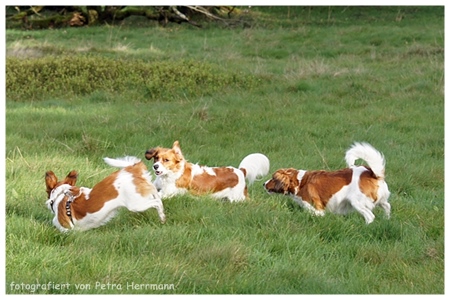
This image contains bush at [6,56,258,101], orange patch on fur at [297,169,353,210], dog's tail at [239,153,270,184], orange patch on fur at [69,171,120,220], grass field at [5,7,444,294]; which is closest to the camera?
grass field at [5,7,444,294]

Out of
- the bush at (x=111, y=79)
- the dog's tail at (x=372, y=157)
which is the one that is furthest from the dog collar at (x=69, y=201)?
A: the bush at (x=111, y=79)

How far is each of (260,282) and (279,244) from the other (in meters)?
0.79

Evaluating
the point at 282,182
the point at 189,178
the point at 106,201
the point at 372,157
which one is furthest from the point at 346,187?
the point at 106,201

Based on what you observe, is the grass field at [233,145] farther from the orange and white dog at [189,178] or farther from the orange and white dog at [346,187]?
the orange and white dog at [189,178]

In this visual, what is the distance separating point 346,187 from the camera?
6.82m

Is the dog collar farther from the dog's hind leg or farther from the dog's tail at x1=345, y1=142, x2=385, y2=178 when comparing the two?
the dog's hind leg

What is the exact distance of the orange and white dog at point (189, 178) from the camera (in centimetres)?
704

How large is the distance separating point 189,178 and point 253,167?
0.94 meters

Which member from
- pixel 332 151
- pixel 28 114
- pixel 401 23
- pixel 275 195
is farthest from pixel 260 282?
pixel 401 23

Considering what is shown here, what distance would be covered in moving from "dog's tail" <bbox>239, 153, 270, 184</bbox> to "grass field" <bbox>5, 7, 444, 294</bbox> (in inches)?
7.5

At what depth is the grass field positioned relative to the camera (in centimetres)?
531

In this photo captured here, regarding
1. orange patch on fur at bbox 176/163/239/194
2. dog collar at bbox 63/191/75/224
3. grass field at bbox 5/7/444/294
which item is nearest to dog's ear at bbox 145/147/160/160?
orange patch on fur at bbox 176/163/239/194

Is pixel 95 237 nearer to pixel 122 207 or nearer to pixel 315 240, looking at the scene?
pixel 122 207

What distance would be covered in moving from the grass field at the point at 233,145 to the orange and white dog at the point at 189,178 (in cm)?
28
